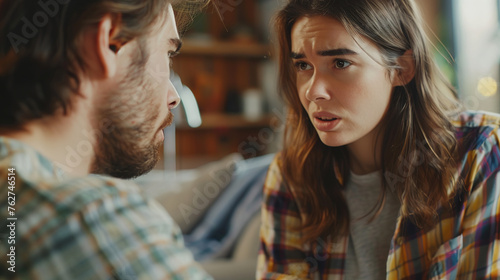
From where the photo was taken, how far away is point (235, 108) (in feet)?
13.6

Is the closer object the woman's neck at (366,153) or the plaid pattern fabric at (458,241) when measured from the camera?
the plaid pattern fabric at (458,241)

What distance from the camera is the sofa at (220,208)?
2.02 m

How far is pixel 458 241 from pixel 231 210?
1.33 m

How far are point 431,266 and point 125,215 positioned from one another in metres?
0.72

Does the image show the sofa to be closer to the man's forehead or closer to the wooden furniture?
the man's forehead

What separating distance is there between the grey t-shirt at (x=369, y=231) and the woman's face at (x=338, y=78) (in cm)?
17

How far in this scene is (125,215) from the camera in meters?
0.60

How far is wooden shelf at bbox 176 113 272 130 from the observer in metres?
4.04

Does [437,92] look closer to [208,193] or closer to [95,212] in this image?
[95,212]

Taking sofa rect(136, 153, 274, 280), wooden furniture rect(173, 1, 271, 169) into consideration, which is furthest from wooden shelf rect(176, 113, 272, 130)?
sofa rect(136, 153, 274, 280)
